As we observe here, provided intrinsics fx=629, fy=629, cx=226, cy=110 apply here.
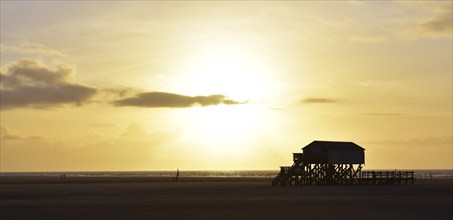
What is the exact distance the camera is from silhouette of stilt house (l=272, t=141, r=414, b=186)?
76875 millimetres

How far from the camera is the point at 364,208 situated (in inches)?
1565

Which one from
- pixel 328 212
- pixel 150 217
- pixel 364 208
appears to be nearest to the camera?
pixel 150 217

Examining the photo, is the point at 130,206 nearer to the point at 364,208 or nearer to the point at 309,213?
the point at 309,213

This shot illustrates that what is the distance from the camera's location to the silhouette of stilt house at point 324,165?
76.9m

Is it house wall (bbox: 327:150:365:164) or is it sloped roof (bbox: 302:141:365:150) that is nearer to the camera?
sloped roof (bbox: 302:141:365:150)

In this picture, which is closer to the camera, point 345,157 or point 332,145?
point 332,145

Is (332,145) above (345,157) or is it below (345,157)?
above

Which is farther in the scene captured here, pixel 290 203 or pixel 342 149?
pixel 342 149

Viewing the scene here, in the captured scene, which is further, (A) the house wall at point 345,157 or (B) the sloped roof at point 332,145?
(A) the house wall at point 345,157

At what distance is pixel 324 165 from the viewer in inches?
3152

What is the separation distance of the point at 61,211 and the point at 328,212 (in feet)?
53.4

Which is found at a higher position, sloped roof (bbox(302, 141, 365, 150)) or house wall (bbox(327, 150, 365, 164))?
sloped roof (bbox(302, 141, 365, 150))

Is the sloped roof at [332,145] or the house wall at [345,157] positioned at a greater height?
the sloped roof at [332,145]

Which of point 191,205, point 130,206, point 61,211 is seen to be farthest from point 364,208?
point 61,211
